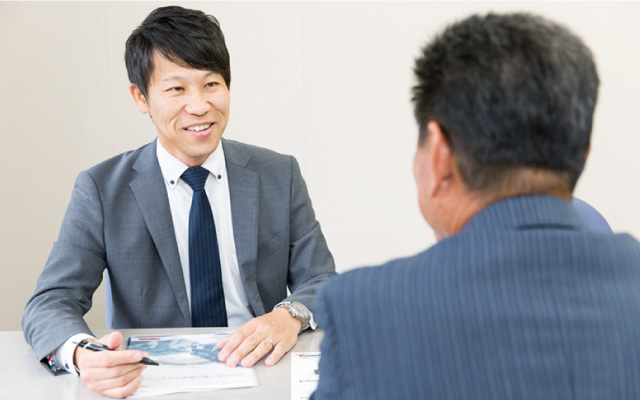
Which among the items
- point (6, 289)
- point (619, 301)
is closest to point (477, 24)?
point (619, 301)

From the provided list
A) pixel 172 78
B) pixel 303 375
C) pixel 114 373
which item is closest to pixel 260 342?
pixel 303 375

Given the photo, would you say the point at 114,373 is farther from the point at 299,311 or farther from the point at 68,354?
the point at 299,311

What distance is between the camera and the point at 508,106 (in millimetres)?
A: 784

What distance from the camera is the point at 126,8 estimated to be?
11.1 feet

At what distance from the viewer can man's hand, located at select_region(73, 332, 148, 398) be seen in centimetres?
134

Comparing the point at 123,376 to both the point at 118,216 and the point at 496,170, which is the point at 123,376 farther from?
the point at 496,170

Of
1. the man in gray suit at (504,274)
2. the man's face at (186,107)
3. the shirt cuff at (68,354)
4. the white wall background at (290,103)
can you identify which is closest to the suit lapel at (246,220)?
the man's face at (186,107)

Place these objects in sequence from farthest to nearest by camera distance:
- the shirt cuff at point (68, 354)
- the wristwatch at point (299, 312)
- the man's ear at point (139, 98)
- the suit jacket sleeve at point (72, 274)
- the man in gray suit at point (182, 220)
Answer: the man's ear at point (139, 98) → the man in gray suit at point (182, 220) → the wristwatch at point (299, 312) → the suit jacket sleeve at point (72, 274) → the shirt cuff at point (68, 354)

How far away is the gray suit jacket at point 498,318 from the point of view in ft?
2.46

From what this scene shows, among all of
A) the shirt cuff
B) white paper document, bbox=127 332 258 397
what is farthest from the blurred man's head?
the shirt cuff

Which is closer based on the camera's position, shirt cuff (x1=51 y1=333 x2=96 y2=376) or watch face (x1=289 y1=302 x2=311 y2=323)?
shirt cuff (x1=51 y1=333 x2=96 y2=376)

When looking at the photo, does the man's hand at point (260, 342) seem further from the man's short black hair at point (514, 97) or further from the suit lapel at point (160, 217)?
the man's short black hair at point (514, 97)

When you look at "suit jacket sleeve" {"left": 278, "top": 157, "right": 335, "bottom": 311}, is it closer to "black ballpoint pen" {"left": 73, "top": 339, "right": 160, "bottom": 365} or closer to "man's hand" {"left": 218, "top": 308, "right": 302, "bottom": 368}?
"man's hand" {"left": 218, "top": 308, "right": 302, "bottom": 368}

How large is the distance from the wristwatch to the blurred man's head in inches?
34.5
